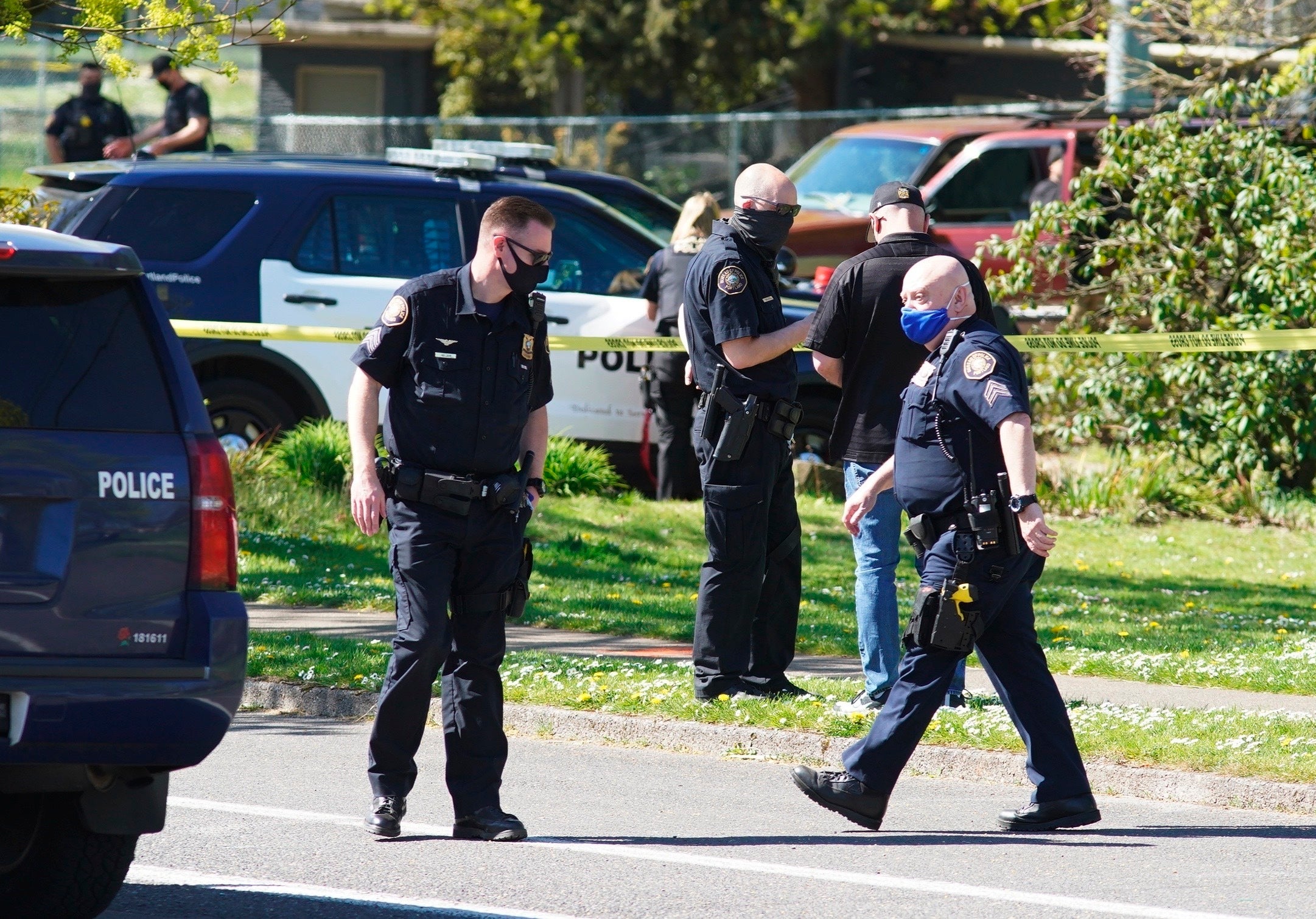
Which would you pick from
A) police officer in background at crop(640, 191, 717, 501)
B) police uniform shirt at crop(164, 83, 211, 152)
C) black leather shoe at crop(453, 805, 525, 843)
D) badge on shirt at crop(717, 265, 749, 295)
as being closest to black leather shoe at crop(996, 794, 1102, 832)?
black leather shoe at crop(453, 805, 525, 843)

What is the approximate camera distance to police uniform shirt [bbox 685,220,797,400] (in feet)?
21.9

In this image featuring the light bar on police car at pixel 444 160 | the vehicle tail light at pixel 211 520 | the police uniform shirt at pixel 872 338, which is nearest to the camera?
the vehicle tail light at pixel 211 520

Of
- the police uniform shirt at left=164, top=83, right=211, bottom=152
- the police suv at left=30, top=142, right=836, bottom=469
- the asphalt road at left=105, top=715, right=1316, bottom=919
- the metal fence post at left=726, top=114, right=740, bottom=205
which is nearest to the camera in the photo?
the asphalt road at left=105, top=715, right=1316, bottom=919

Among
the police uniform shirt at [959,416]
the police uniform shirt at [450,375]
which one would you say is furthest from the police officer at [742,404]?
the police uniform shirt at [450,375]

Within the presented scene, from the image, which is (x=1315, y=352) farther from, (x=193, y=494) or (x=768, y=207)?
(x=193, y=494)

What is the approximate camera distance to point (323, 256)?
37.2ft

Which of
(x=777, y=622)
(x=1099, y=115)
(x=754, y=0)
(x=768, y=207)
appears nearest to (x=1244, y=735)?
(x=777, y=622)

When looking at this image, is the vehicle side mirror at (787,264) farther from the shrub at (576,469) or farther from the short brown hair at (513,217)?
the short brown hair at (513,217)

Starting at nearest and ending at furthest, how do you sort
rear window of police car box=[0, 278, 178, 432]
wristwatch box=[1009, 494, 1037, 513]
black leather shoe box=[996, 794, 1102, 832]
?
1. rear window of police car box=[0, 278, 178, 432]
2. wristwatch box=[1009, 494, 1037, 513]
3. black leather shoe box=[996, 794, 1102, 832]

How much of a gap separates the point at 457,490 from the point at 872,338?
1.87 metres

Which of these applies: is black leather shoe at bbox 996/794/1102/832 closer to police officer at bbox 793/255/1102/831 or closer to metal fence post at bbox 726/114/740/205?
police officer at bbox 793/255/1102/831

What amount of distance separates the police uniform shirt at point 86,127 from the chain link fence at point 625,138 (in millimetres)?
4297

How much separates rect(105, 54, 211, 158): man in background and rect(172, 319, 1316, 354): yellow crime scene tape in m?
5.38

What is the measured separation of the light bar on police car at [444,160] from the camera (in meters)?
11.6
